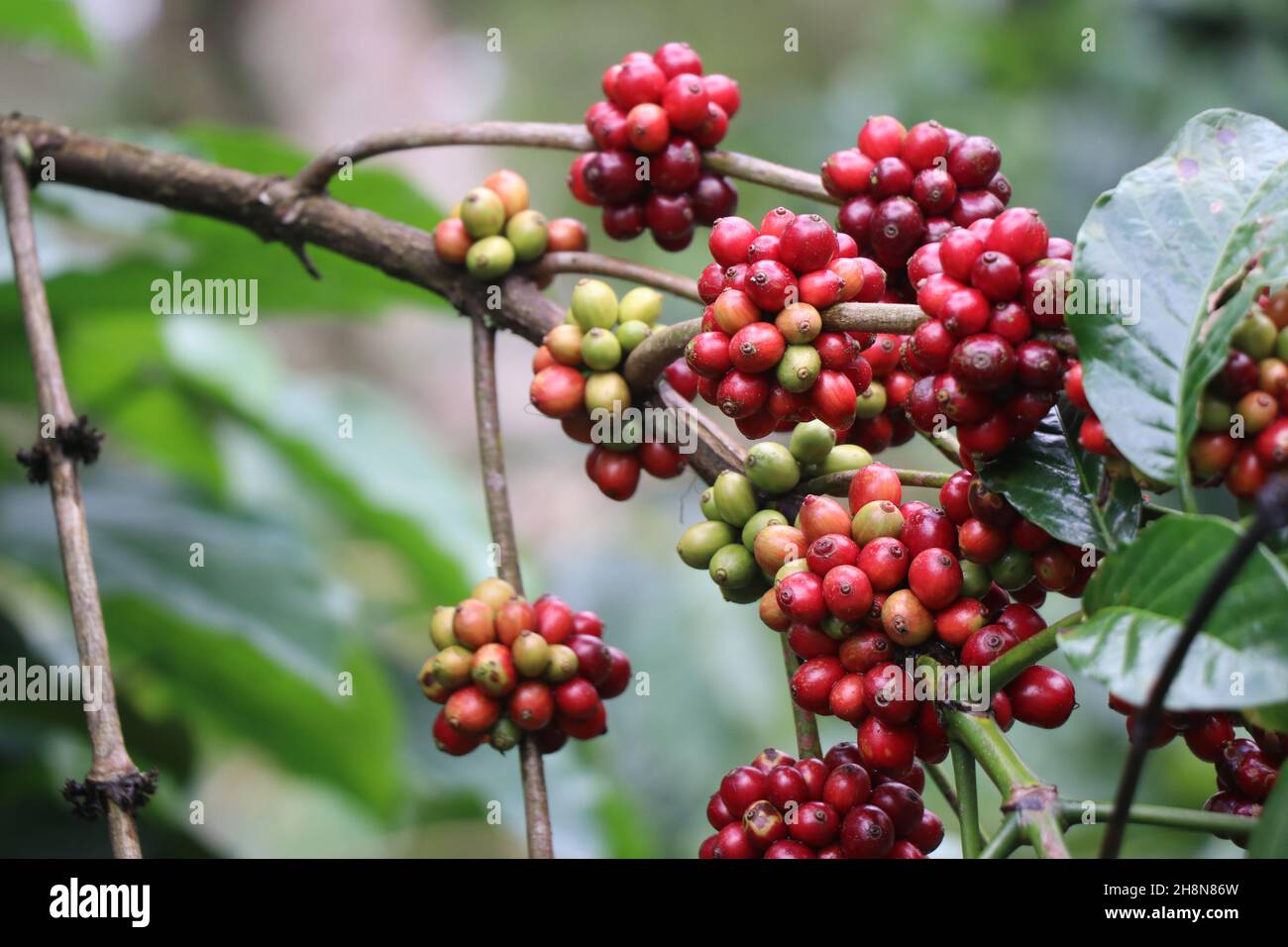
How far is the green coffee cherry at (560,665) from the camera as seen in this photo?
115cm

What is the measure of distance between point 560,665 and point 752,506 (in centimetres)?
24

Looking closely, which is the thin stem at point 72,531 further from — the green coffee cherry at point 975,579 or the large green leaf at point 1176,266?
the large green leaf at point 1176,266

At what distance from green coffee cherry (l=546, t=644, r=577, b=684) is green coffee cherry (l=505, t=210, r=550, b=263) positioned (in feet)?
1.51

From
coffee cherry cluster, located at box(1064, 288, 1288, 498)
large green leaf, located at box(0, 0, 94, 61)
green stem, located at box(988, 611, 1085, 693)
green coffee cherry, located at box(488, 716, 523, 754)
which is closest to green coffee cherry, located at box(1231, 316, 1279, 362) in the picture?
coffee cherry cluster, located at box(1064, 288, 1288, 498)

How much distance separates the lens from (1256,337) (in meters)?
0.81

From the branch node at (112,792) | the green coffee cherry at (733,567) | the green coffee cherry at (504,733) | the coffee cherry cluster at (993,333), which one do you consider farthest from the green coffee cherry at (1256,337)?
the branch node at (112,792)

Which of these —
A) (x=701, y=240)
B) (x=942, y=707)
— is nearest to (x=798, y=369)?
(x=942, y=707)

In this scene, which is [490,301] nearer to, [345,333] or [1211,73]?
[1211,73]

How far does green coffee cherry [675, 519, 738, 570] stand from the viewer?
112cm

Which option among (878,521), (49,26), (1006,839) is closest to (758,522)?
(878,521)

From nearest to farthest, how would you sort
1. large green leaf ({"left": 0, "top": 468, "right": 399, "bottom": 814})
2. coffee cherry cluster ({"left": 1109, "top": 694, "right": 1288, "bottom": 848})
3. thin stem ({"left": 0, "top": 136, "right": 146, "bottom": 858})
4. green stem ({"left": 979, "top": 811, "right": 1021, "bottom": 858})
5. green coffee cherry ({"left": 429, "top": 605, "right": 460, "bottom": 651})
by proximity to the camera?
green stem ({"left": 979, "top": 811, "right": 1021, "bottom": 858}), coffee cherry cluster ({"left": 1109, "top": 694, "right": 1288, "bottom": 848}), thin stem ({"left": 0, "top": 136, "right": 146, "bottom": 858}), green coffee cherry ({"left": 429, "top": 605, "right": 460, "bottom": 651}), large green leaf ({"left": 0, "top": 468, "right": 399, "bottom": 814})

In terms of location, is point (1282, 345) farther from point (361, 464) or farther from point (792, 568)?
point (361, 464)

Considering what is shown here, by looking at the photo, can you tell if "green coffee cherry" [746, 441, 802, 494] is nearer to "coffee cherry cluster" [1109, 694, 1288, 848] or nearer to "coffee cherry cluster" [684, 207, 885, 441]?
"coffee cherry cluster" [684, 207, 885, 441]

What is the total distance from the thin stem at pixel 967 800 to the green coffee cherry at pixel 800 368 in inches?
12.4
